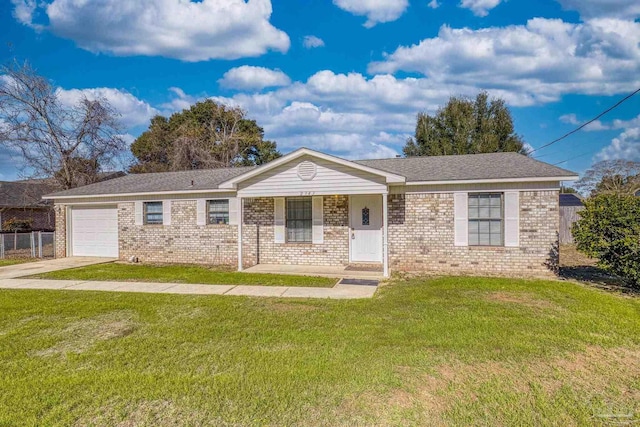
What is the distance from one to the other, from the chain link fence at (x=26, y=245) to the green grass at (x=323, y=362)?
9.93 meters

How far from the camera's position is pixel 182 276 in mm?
10047

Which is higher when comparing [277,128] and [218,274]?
[277,128]

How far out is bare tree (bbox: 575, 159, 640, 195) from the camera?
2699cm

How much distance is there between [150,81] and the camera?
836 inches

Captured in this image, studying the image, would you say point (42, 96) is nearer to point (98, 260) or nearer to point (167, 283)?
point (98, 260)

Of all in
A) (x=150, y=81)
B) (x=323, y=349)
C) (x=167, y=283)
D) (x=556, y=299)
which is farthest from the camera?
(x=150, y=81)

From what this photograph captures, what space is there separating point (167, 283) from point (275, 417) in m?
6.98

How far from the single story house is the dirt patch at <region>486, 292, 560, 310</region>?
258 cm

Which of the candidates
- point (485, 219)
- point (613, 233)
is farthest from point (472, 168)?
point (613, 233)

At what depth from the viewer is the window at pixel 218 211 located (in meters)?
12.3

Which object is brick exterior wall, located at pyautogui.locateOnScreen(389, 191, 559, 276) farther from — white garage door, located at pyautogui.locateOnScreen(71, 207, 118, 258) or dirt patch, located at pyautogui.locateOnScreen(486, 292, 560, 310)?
white garage door, located at pyautogui.locateOnScreen(71, 207, 118, 258)

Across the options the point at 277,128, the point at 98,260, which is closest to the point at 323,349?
the point at 98,260

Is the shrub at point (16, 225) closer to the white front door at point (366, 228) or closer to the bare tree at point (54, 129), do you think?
the bare tree at point (54, 129)

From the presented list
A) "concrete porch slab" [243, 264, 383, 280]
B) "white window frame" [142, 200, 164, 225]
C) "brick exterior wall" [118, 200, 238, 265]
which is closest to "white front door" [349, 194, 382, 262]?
"concrete porch slab" [243, 264, 383, 280]
